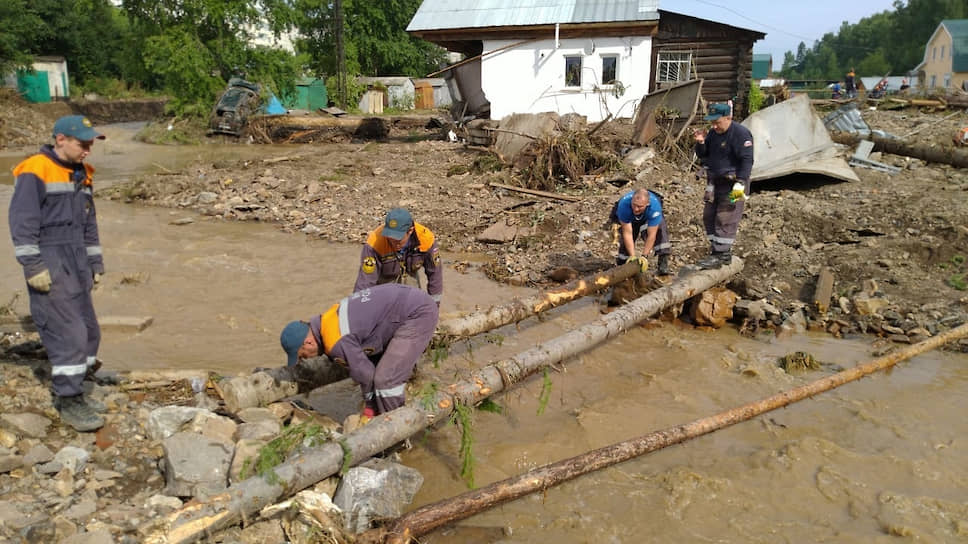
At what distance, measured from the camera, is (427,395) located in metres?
3.85

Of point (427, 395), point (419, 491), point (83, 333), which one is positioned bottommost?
point (419, 491)

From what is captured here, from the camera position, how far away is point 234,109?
22.9m

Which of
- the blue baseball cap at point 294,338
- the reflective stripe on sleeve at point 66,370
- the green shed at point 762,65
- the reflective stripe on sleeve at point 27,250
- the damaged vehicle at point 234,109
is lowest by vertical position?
the reflective stripe on sleeve at point 66,370

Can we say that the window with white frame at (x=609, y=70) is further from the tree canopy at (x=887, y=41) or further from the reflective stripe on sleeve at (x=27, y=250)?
the tree canopy at (x=887, y=41)

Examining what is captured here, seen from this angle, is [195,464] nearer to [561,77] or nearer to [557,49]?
[561,77]

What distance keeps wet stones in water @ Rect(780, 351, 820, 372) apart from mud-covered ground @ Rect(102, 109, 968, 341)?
1030 mm

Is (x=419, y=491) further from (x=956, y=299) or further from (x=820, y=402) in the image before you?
(x=956, y=299)

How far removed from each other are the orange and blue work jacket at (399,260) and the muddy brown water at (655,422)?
866 millimetres

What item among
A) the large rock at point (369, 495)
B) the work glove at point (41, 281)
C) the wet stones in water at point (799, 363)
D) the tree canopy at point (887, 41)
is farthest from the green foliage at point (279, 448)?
the tree canopy at point (887, 41)

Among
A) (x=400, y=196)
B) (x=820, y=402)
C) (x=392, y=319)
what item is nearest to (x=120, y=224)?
(x=400, y=196)

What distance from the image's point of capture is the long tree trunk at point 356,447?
279 centimetres

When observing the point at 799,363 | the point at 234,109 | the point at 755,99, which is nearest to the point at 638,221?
the point at 799,363

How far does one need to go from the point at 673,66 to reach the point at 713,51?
1078mm

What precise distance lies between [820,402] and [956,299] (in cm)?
290
